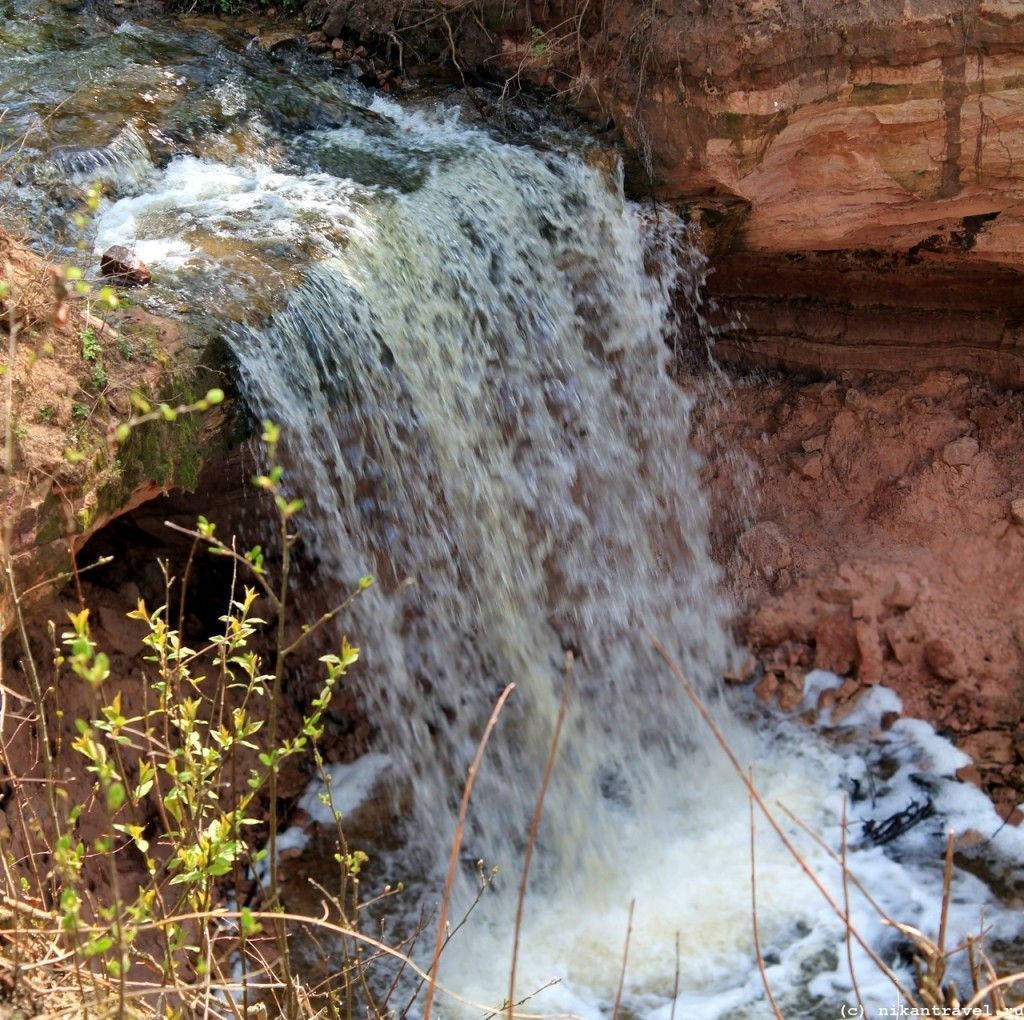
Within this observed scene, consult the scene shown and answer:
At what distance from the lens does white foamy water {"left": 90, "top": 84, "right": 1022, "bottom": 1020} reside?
3.54m

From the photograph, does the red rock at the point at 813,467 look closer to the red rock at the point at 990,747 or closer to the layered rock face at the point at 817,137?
the layered rock face at the point at 817,137

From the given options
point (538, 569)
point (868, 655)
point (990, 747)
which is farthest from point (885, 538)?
point (538, 569)

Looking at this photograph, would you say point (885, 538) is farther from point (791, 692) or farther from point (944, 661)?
point (791, 692)

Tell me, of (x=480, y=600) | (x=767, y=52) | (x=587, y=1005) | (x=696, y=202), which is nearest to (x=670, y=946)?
(x=587, y=1005)

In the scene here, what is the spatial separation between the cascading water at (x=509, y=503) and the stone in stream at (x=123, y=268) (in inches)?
5.3

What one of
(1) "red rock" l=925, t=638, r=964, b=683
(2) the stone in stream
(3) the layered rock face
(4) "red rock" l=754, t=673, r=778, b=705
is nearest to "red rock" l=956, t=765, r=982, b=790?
(1) "red rock" l=925, t=638, r=964, b=683

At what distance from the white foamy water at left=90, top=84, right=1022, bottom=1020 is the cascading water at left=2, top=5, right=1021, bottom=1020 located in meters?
0.01

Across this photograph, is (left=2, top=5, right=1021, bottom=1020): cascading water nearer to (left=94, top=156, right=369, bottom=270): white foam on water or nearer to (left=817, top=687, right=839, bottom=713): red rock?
(left=94, top=156, right=369, bottom=270): white foam on water

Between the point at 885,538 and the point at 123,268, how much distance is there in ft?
10.4

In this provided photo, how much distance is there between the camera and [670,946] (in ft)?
11.6

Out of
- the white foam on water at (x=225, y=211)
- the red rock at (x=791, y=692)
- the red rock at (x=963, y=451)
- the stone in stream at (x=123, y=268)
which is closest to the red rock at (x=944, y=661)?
the red rock at (x=791, y=692)

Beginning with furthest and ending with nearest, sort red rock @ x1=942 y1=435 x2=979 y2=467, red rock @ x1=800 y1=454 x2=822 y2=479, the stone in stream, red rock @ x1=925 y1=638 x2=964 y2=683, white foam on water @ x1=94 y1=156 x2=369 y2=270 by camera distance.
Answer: red rock @ x1=800 y1=454 x2=822 y2=479, red rock @ x1=942 y1=435 x2=979 y2=467, red rock @ x1=925 y1=638 x2=964 y2=683, white foam on water @ x1=94 y1=156 x2=369 y2=270, the stone in stream

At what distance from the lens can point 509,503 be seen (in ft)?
13.5

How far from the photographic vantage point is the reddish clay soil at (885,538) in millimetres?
4391
